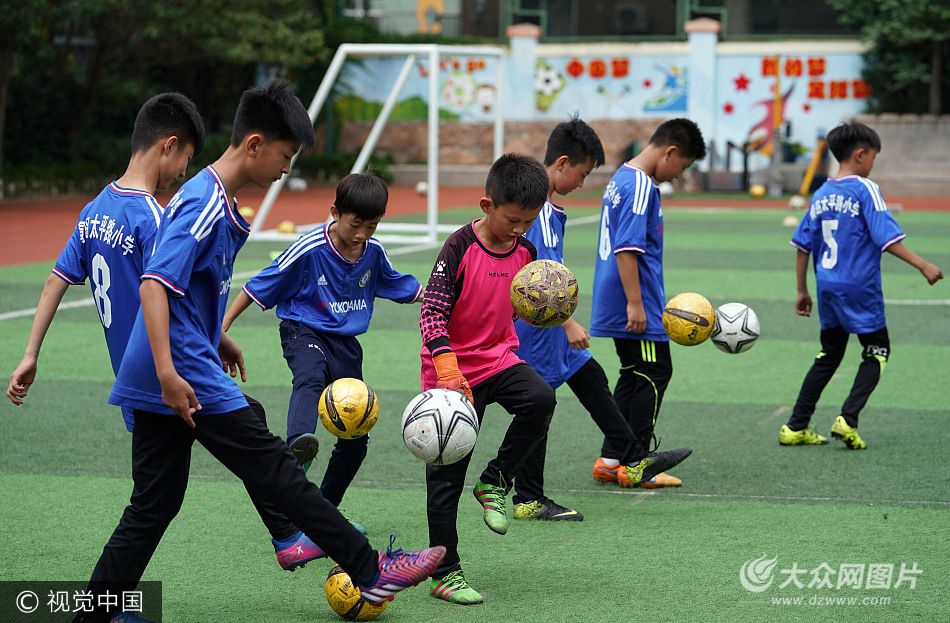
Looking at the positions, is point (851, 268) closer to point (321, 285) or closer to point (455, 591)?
point (321, 285)

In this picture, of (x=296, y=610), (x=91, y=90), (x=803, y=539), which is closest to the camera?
(x=296, y=610)

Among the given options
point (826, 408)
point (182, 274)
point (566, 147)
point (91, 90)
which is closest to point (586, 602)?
point (182, 274)

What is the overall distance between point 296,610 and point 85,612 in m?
0.77

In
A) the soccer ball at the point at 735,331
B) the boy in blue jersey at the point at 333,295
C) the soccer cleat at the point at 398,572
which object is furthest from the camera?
the soccer ball at the point at 735,331

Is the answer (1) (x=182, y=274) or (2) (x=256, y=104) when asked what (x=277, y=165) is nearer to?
(2) (x=256, y=104)

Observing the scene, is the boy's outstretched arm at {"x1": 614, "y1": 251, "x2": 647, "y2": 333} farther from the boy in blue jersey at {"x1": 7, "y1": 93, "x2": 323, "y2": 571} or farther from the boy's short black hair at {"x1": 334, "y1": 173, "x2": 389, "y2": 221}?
the boy in blue jersey at {"x1": 7, "y1": 93, "x2": 323, "y2": 571}

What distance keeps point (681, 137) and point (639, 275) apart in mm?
742

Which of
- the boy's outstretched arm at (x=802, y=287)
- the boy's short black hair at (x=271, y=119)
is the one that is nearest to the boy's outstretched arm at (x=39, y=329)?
the boy's short black hair at (x=271, y=119)

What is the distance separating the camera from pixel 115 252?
4.76 metres

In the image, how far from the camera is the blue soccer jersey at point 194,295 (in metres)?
4.16

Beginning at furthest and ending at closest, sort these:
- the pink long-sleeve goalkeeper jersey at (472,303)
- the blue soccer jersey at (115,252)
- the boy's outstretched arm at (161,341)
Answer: the pink long-sleeve goalkeeper jersey at (472,303)
the blue soccer jersey at (115,252)
the boy's outstretched arm at (161,341)

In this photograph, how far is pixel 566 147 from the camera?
6289 mm

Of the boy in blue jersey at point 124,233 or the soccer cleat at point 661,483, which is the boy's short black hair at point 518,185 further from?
the soccer cleat at point 661,483

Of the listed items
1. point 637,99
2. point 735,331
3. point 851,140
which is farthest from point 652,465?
point 637,99
